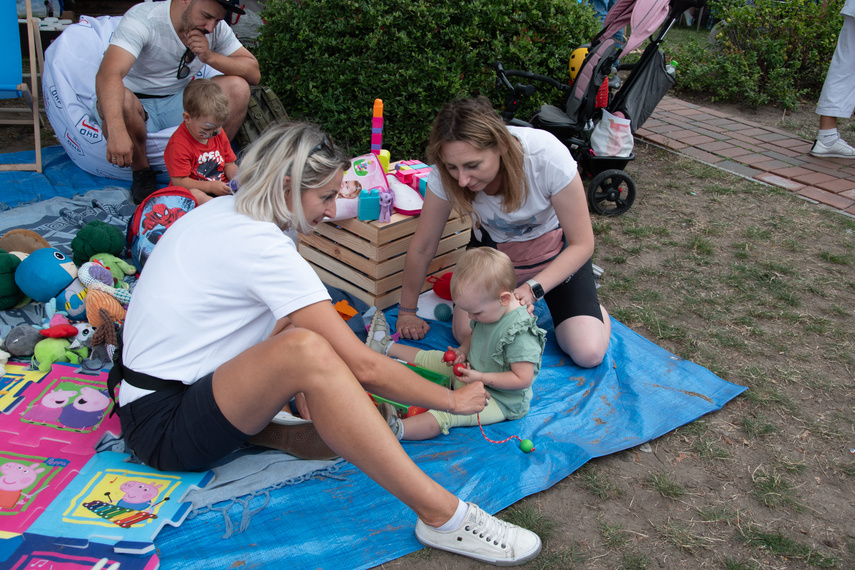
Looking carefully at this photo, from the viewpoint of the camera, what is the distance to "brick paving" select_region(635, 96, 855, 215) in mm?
5369

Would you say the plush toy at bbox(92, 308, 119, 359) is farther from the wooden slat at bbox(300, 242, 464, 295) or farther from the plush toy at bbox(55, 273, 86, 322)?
the wooden slat at bbox(300, 242, 464, 295)

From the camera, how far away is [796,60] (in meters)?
7.49

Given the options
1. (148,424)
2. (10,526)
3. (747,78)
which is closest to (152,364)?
(148,424)

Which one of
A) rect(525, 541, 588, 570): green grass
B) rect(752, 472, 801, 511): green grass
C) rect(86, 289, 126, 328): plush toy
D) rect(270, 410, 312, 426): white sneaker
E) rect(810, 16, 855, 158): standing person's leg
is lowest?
rect(525, 541, 588, 570): green grass

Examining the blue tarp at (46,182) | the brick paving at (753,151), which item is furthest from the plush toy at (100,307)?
the brick paving at (753,151)

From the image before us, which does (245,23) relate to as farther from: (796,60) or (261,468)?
(796,60)

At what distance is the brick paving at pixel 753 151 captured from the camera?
17.6 feet

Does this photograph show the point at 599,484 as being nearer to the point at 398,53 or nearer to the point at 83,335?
the point at 83,335

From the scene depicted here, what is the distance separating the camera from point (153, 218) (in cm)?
334

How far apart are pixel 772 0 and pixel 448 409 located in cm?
→ 817

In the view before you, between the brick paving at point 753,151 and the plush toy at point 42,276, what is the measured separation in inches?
210

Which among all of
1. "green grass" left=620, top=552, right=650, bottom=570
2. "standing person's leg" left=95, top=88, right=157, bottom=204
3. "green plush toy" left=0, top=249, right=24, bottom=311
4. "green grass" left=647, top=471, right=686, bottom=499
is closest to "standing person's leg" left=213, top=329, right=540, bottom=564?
"green grass" left=620, top=552, right=650, bottom=570

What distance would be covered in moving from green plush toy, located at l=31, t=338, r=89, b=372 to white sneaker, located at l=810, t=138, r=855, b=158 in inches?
257

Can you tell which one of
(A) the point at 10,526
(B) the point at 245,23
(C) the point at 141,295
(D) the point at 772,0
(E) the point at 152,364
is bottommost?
(A) the point at 10,526
